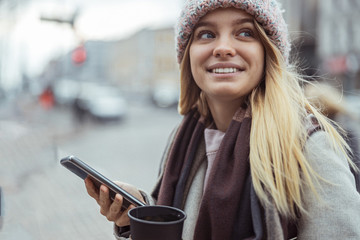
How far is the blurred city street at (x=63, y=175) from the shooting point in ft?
12.3

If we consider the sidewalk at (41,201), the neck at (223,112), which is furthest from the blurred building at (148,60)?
the neck at (223,112)

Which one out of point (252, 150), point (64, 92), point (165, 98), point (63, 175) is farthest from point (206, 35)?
point (165, 98)

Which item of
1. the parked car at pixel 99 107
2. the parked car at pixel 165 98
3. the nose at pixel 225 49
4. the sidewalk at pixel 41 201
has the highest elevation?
the nose at pixel 225 49

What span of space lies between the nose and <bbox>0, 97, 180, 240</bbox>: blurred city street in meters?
1.38

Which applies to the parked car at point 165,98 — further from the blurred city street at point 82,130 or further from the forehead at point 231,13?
the forehead at point 231,13

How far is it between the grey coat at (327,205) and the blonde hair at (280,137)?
0.03m

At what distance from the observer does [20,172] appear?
24.6 ft

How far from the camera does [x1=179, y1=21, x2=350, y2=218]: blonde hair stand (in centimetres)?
134

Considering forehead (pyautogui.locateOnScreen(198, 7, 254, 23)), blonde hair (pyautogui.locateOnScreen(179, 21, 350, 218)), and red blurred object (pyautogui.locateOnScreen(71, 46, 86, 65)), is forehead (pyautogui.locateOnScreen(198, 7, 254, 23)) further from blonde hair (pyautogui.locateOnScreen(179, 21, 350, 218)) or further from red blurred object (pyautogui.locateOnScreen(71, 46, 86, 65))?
red blurred object (pyautogui.locateOnScreen(71, 46, 86, 65))

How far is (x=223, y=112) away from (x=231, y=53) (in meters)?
0.30

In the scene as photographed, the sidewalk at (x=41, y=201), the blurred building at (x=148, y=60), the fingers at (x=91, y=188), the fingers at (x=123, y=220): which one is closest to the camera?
the fingers at (x=91, y=188)

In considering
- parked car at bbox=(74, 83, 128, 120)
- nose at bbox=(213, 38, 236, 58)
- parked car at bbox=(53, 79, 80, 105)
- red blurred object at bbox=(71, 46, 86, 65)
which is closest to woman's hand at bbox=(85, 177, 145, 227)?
nose at bbox=(213, 38, 236, 58)

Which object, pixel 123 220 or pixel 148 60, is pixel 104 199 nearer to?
pixel 123 220

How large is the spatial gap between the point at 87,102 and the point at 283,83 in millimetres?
19595
